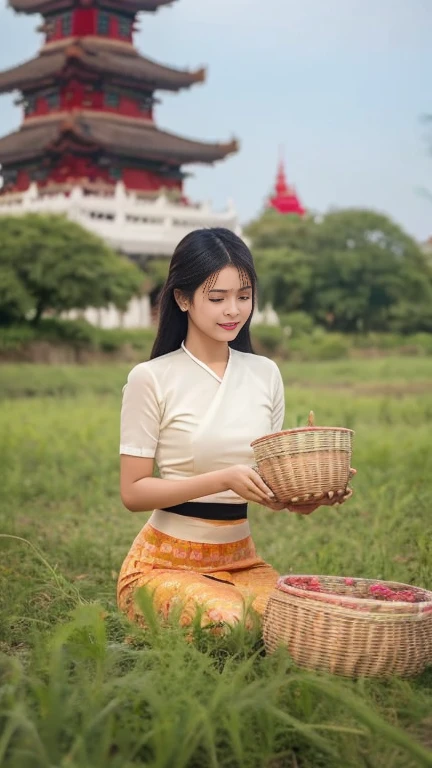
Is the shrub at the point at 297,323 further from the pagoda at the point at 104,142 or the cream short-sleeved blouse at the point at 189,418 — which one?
the cream short-sleeved blouse at the point at 189,418

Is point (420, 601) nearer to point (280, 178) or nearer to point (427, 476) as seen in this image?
point (427, 476)

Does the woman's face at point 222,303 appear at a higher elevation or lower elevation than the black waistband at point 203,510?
higher

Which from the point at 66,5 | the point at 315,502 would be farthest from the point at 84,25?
the point at 315,502

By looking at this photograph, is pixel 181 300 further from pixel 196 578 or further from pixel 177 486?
pixel 196 578

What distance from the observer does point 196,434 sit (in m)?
2.95

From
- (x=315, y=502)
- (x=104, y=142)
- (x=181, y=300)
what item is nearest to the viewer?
(x=315, y=502)

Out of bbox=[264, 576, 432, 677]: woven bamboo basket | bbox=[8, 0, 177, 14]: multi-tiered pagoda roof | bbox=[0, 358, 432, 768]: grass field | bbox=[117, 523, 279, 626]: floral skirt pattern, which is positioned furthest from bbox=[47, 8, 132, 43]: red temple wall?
bbox=[264, 576, 432, 677]: woven bamboo basket

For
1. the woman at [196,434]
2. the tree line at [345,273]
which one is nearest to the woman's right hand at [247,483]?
the woman at [196,434]

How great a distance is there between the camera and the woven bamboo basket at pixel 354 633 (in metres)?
2.51

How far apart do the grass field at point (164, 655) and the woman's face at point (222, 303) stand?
73 cm

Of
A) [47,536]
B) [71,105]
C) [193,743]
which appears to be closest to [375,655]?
[193,743]

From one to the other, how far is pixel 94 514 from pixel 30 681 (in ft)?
11.7

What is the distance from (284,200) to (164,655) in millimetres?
38643

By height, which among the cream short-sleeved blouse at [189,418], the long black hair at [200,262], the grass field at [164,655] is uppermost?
the long black hair at [200,262]
